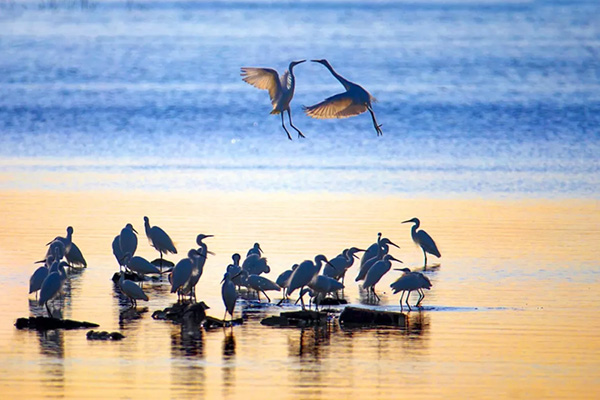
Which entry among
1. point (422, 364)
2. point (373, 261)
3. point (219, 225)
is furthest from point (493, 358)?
point (219, 225)

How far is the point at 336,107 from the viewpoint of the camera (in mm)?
Result: 14750

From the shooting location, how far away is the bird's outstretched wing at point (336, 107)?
1462 centimetres

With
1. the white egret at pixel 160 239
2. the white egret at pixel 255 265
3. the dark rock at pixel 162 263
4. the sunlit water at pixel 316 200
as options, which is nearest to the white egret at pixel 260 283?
the sunlit water at pixel 316 200

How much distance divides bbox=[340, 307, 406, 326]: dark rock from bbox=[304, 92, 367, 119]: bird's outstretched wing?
10.3ft

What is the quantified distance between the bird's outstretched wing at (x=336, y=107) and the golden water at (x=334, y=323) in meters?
1.88

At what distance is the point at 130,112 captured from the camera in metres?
40.5

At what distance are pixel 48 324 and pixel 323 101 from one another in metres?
4.40

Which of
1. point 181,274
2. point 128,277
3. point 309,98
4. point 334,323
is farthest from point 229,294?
point 309,98

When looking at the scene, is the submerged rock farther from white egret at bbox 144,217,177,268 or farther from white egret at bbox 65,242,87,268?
white egret at bbox 65,242,87,268

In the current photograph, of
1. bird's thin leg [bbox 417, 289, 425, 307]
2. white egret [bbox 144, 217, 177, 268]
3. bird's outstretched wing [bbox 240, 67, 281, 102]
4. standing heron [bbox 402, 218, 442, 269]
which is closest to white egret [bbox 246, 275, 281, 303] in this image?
bird's thin leg [bbox 417, 289, 425, 307]

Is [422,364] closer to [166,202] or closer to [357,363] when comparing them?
[357,363]

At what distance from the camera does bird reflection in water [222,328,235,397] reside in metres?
10.0

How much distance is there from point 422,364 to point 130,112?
30.8 meters

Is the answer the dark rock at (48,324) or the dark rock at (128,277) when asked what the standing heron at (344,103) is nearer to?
the dark rock at (128,277)
